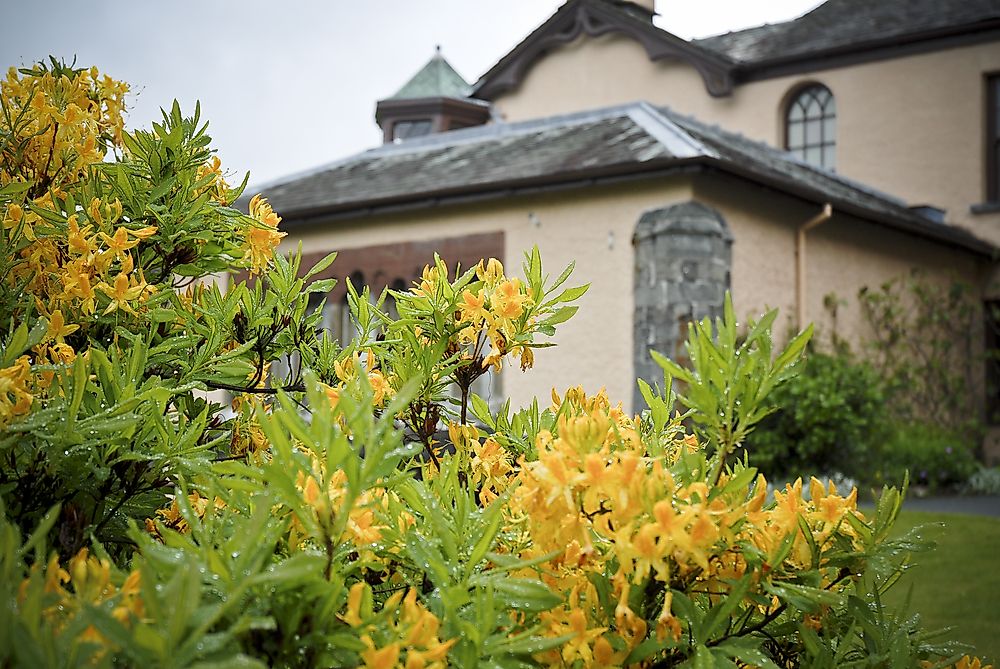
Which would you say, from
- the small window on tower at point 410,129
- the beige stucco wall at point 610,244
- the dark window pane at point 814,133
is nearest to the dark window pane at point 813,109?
the dark window pane at point 814,133

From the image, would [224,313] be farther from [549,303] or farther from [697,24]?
[697,24]

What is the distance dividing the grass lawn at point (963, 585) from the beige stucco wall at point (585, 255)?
10.6 feet

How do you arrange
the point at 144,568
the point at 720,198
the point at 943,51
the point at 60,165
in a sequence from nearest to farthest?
the point at 144,568 < the point at 60,165 < the point at 720,198 < the point at 943,51

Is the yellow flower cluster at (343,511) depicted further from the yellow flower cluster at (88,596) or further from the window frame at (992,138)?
the window frame at (992,138)

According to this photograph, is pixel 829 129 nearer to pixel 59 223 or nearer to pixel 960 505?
pixel 960 505

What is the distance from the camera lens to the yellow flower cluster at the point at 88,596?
113cm

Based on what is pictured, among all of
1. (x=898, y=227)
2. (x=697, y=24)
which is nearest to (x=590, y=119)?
(x=898, y=227)

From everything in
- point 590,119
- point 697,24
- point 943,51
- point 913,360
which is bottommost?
point 913,360

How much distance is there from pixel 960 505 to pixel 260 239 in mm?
10491

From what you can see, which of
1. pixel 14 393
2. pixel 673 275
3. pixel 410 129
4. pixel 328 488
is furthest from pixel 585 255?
pixel 410 129

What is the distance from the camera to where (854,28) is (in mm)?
17531

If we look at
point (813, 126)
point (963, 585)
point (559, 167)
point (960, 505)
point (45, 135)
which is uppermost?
point (813, 126)

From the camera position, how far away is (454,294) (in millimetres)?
1990

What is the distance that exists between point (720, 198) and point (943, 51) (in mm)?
7541
